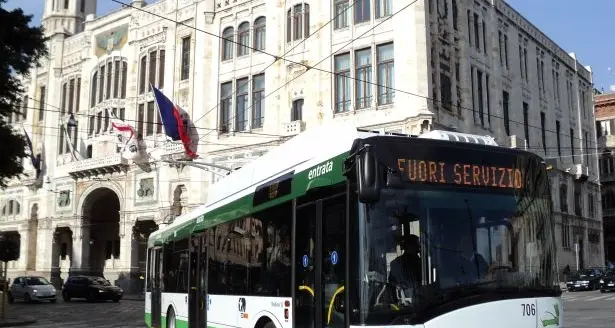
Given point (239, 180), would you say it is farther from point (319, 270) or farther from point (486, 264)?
point (486, 264)

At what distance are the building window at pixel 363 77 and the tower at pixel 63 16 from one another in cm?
2868

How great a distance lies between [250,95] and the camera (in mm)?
33000

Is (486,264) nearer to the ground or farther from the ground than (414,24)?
nearer to the ground

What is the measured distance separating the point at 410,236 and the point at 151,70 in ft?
118

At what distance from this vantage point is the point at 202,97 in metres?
35.1

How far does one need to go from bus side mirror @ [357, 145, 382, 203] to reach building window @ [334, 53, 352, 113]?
23.4 meters

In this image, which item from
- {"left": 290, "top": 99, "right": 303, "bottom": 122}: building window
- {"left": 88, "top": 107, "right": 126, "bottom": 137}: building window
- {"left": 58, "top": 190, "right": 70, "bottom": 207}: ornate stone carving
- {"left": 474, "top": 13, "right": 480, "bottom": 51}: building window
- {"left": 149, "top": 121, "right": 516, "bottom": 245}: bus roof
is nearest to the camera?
{"left": 149, "top": 121, "right": 516, "bottom": 245}: bus roof

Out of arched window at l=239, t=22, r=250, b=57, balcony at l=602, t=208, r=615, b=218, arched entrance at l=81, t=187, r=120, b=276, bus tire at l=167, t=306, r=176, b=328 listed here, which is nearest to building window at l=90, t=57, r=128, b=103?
arched entrance at l=81, t=187, r=120, b=276

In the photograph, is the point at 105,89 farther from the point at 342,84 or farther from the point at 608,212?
the point at 608,212

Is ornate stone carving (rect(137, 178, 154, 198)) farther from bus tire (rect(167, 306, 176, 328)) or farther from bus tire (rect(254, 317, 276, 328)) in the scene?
bus tire (rect(254, 317, 276, 328))

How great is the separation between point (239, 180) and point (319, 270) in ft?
12.8

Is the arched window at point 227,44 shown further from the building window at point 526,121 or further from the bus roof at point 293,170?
the bus roof at point 293,170

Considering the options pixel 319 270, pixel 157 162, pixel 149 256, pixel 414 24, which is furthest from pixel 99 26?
pixel 319 270

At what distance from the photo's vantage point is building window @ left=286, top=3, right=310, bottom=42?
103 ft
